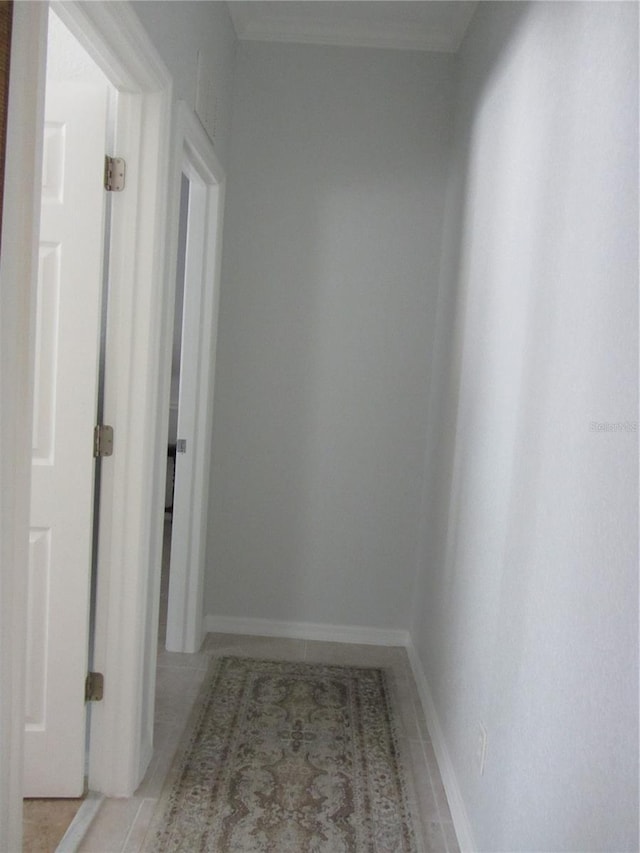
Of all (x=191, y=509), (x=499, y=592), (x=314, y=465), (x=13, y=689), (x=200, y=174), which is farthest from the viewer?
(x=314, y=465)

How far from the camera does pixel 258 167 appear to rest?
3.39m

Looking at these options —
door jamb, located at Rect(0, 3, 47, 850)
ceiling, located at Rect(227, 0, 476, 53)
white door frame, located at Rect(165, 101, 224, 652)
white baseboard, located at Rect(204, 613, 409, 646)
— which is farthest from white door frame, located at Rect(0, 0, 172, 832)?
ceiling, located at Rect(227, 0, 476, 53)

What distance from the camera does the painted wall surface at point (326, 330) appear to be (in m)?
3.36

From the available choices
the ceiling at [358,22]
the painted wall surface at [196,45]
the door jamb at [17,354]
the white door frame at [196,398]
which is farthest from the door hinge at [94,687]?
the ceiling at [358,22]

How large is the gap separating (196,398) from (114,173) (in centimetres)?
132

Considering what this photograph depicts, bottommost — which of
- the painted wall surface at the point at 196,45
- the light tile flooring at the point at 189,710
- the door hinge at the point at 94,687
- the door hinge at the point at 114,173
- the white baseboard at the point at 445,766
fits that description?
the light tile flooring at the point at 189,710

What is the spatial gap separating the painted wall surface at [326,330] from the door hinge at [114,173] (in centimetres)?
138

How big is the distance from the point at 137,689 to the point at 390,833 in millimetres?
873

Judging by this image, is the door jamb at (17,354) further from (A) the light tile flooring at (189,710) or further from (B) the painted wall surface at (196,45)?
(A) the light tile flooring at (189,710)

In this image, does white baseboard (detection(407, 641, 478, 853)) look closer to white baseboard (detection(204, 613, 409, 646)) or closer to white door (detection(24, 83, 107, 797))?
white baseboard (detection(204, 613, 409, 646))

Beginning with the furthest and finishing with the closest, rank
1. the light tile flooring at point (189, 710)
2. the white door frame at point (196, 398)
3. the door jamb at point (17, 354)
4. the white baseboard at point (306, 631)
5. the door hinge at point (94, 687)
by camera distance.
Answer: the white baseboard at point (306, 631) < the white door frame at point (196, 398) < the door hinge at point (94, 687) < the light tile flooring at point (189, 710) < the door jamb at point (17, 354)

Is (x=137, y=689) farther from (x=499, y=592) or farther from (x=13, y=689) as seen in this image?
(x=499, y=592)

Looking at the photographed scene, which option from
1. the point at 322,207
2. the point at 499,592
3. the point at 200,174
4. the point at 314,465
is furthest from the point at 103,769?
the point at 322,207

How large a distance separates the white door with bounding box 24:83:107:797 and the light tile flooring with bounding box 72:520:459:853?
0.21 m
